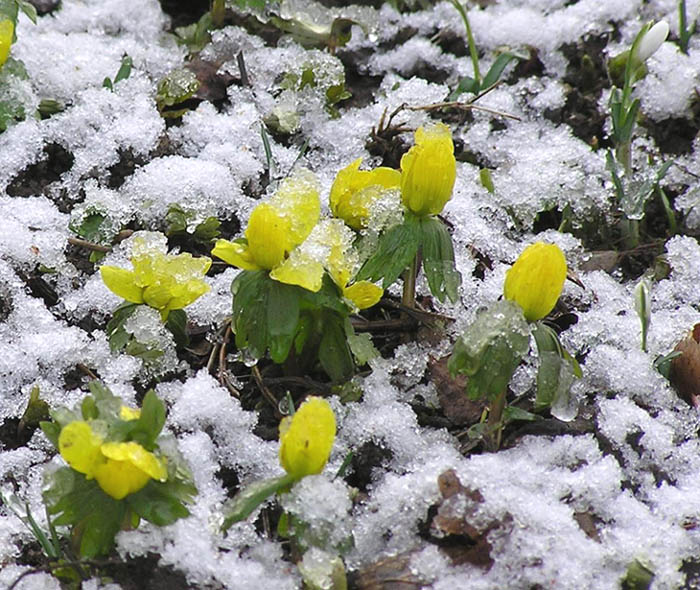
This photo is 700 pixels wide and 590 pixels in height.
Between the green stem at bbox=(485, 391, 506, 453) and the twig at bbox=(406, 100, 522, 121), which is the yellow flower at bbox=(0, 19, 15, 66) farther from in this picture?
the green stem at bbox=(485, 391, 506, 453)

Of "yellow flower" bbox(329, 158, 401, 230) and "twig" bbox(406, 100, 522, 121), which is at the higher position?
"yellow flower" bbox(329, 158, 401, 230)

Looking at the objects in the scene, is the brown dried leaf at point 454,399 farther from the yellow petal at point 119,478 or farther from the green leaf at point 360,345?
the yellow petal at point 119,478

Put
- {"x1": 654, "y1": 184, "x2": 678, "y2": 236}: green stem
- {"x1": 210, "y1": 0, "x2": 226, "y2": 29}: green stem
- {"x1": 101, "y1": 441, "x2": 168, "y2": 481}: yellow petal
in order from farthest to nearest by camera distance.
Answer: {"x1": 210, "y1": 0, "x2": 226, "y2": 29}: green stem < {"x1": 654, "y1": 184, "x2": 678, "y2": 236}: green stem < {"x1": 101, "y1": 441, "x2": 168, "y2": 481}: yellow petal

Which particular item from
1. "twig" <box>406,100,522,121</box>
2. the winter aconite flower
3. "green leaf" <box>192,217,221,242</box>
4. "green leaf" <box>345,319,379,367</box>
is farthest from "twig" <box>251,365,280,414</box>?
the winter aconite flower

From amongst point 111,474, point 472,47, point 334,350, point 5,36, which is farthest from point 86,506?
point 472,47

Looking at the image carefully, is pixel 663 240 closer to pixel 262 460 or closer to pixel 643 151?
pixel 643 151

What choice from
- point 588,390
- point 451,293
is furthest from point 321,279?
point 588,390
